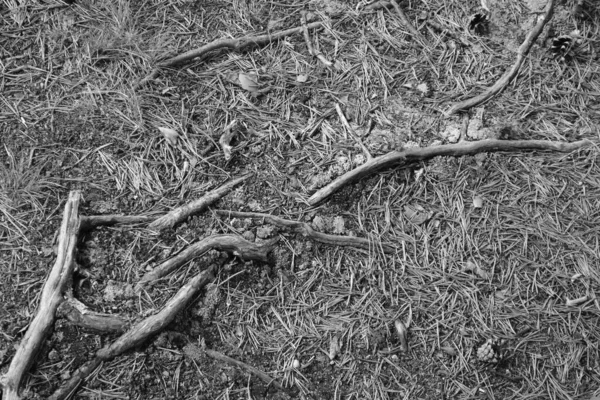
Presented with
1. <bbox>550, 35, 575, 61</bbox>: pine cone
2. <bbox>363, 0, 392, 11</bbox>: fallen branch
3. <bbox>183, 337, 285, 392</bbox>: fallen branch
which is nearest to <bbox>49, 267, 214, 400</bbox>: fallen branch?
<bbox>183, 337, 285, 392</bbox>: fallen branch

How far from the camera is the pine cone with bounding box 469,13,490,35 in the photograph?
2.63 metres

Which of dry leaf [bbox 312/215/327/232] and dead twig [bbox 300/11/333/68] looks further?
dead twig [bbox 300/11/333/68]

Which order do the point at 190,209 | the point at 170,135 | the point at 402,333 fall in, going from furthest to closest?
the point at 170,135 → the point at 190,209 → the point at 402,333

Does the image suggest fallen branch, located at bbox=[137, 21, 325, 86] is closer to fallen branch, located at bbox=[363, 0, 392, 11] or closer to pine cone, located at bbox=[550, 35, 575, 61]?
fallen branch, located at bbox=[363, 0, 392, 11]

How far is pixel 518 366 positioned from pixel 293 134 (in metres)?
1.40

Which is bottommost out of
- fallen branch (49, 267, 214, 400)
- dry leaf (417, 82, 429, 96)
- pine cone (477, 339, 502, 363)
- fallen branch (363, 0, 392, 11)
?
pine cone (477, 339, 502, 363)

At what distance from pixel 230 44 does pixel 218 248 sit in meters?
1.07

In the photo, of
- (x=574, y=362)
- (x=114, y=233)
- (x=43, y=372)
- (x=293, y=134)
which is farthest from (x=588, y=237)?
(x=43, y=372)

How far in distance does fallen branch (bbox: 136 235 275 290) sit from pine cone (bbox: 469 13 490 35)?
1.55m

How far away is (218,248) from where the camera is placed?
2.19 meters

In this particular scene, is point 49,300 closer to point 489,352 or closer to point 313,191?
point 313,191

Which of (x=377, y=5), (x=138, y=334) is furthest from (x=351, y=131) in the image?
(x=138, y=334)

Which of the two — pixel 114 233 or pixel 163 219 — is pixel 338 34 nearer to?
pixel 163 219

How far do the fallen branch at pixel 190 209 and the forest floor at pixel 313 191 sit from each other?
34mm
